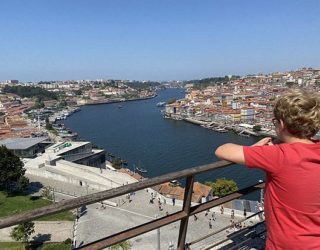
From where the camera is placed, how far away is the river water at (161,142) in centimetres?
2111

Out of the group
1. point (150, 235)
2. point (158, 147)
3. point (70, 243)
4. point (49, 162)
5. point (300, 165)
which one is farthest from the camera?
point (158, 147)

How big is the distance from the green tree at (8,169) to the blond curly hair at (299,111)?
15433mm

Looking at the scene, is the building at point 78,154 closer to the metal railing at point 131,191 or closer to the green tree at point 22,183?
the green tree at point 22,183

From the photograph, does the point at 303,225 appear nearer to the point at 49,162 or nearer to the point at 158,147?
the point at 49,162

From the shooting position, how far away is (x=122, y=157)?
2864 centimetres

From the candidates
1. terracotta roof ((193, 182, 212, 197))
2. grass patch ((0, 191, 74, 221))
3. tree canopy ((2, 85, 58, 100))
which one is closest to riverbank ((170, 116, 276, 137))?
terracotta roof ((193, 182, 212, 197))

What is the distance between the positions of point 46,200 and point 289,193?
14323 millimetres

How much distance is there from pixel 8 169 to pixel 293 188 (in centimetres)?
1563

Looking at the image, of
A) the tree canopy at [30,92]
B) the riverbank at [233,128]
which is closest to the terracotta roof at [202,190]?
the riverbank at [233,128]

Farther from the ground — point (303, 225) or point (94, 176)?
point (303, 225)

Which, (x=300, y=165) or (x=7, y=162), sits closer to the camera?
(x=300, y=165)

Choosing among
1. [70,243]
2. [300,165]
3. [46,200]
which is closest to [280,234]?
[300,165]

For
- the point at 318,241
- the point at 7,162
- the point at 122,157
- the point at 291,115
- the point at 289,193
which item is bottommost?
the point at 122,157

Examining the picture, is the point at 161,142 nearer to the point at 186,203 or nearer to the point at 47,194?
the point at 47,194
